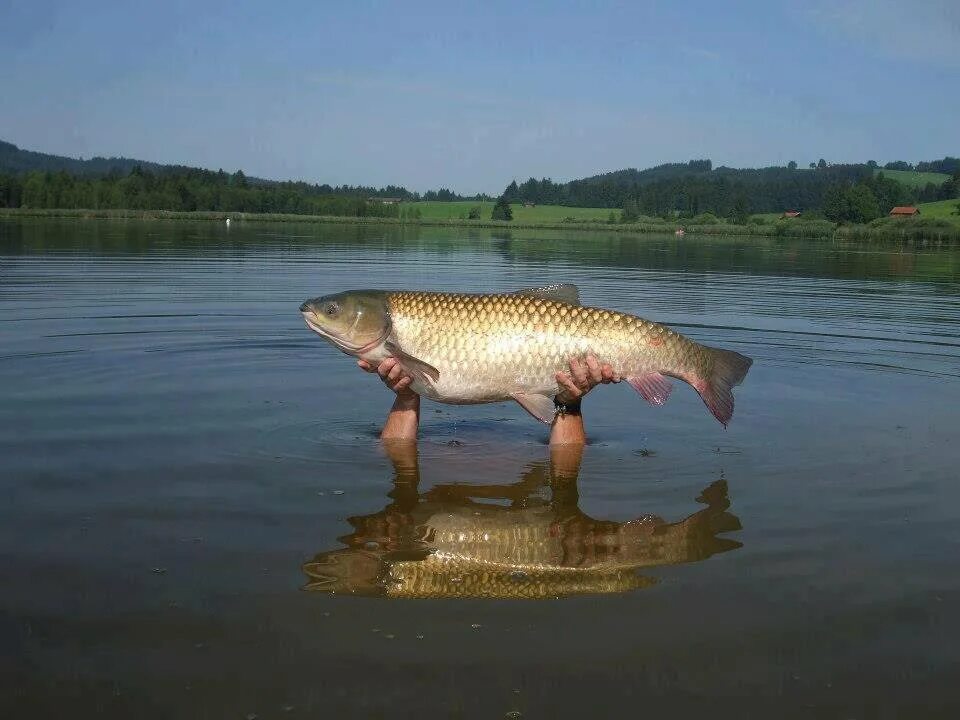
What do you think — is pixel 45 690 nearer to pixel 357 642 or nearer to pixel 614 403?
pixel 357 642

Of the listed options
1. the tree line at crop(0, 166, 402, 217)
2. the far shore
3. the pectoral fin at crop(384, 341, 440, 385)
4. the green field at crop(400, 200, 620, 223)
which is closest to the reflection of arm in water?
the pectoral fin at crop(384, 341, 440, 385)

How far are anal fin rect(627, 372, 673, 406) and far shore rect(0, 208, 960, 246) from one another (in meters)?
69.4

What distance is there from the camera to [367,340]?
6.32 meters

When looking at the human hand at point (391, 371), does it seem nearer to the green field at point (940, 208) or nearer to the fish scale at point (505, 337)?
the fish scale at point (505, 337)

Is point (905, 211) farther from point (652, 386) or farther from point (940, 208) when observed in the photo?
point (652, 386)

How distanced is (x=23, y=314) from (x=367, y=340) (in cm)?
936

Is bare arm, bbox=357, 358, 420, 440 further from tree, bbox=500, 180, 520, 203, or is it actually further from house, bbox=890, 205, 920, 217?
tree, bbox=500, 180, 520, 203

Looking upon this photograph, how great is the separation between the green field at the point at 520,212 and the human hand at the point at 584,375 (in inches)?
4943

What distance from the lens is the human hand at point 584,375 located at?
6.35 meters

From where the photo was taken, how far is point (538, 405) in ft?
21.4

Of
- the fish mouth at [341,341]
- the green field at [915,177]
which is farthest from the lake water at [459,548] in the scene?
the green field at [915,177]

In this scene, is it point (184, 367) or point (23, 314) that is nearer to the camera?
point (184, 367)

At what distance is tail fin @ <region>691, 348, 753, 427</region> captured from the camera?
645 cm

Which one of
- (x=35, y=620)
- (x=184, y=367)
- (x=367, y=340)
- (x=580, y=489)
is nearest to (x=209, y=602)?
(x=35, y=620)
